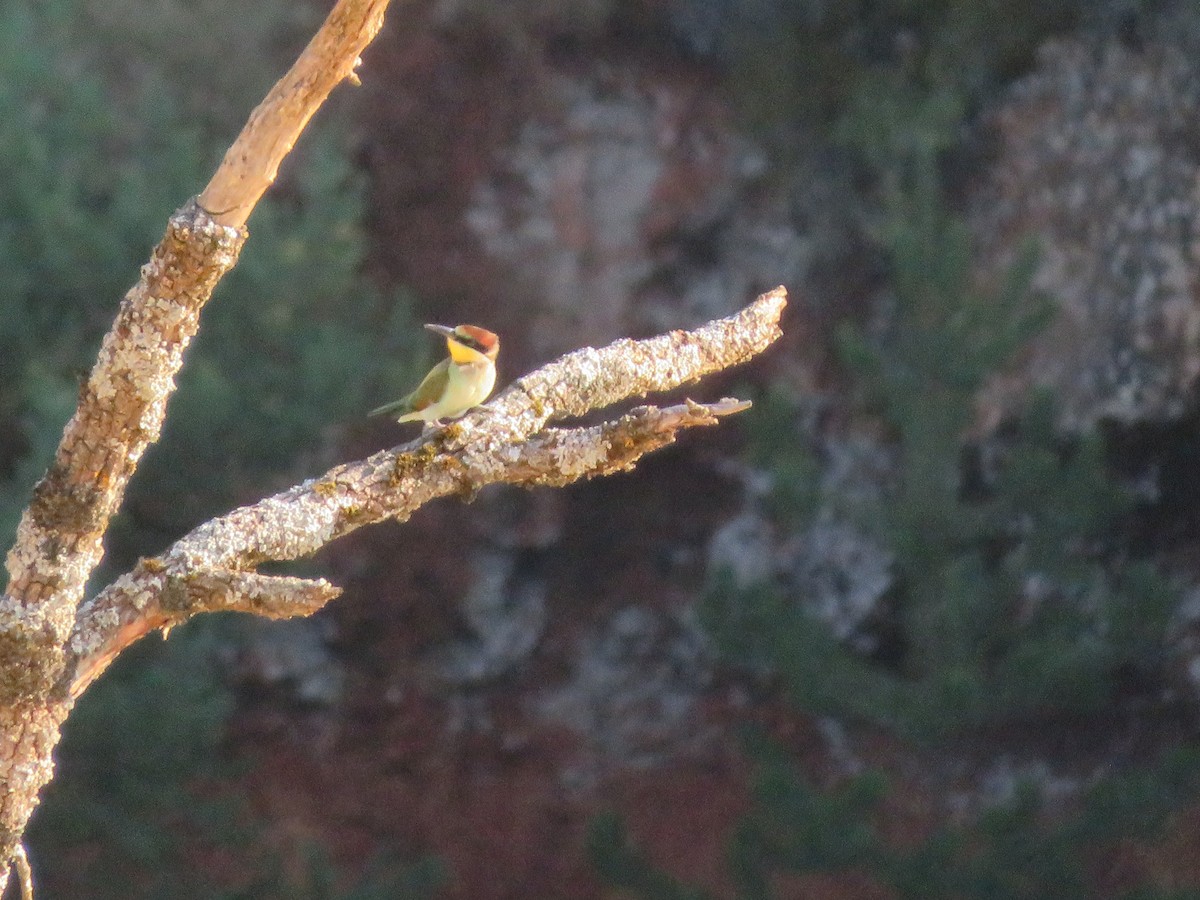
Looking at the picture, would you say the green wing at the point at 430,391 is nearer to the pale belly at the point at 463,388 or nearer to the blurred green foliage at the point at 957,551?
the pale belly at the point at 463,388

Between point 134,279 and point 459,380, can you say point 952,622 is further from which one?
point 134,279

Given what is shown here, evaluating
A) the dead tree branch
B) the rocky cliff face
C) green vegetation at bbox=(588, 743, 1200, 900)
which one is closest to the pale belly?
the dead tree branch

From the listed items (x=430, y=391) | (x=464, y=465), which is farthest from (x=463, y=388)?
(x=464, y=465)

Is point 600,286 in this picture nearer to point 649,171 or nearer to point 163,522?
point 649,171

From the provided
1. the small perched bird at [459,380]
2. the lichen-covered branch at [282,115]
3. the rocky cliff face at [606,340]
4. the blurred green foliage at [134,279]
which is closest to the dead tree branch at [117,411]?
the lichen-covered branch at [282,115]

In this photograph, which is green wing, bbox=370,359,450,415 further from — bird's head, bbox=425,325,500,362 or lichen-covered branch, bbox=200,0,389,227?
lichen-covered branch, bbox=200,0,389,227
